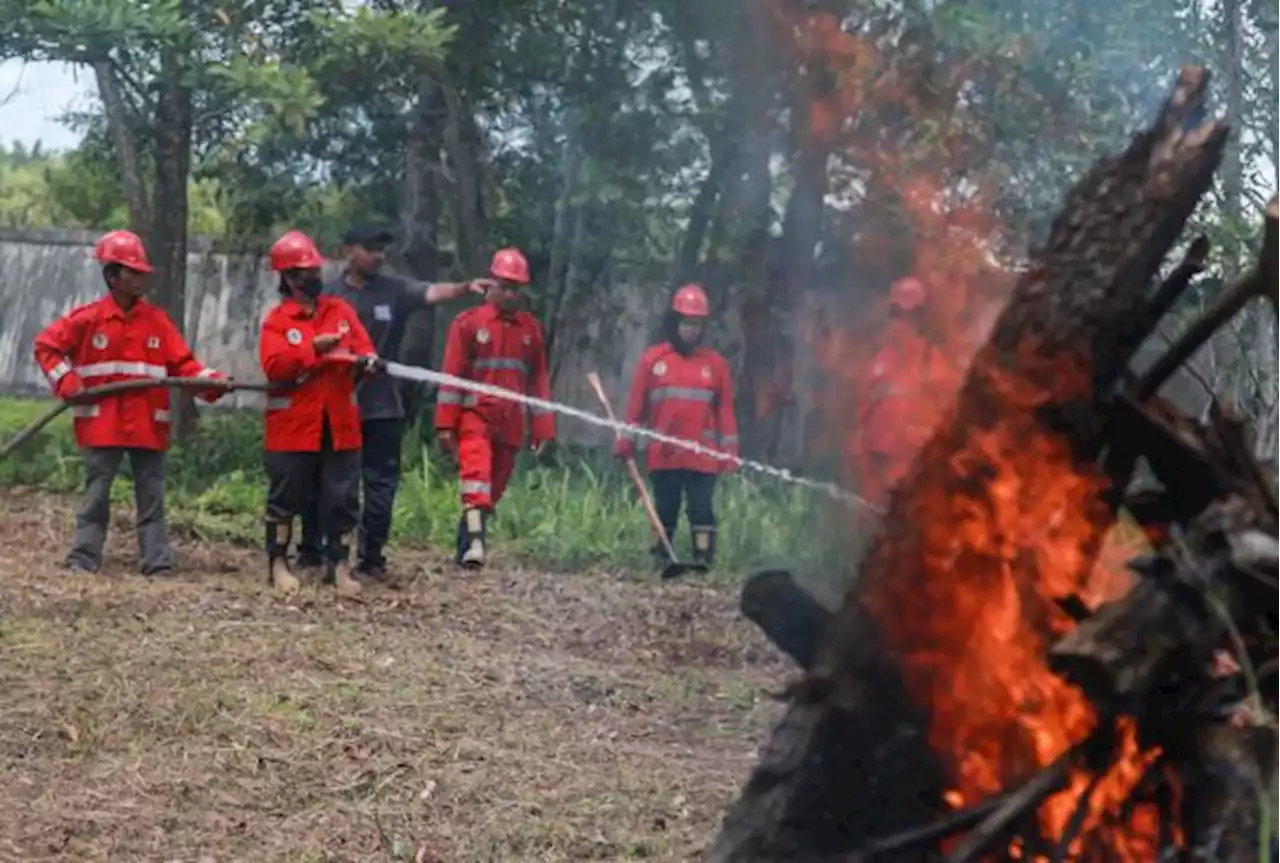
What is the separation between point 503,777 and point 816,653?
2.02m

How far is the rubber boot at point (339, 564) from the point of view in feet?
28.9

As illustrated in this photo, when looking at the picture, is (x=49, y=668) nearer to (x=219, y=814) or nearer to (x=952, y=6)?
(x=219, y=814)

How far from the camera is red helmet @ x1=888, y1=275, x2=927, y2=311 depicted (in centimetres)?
884

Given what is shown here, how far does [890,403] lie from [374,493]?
3.02m

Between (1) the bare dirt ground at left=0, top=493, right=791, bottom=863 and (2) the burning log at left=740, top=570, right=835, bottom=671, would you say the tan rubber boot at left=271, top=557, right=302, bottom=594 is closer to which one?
(1) the bare dirt ground at left=0, top=493, right=791, bottom=863

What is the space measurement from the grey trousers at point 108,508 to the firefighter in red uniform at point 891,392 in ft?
13.3

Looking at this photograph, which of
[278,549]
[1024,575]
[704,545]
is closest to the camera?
[1024,575]

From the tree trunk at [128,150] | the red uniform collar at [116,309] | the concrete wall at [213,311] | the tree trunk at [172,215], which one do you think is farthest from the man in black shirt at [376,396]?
the tree trunk at [128,150]

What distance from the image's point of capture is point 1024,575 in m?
3.74

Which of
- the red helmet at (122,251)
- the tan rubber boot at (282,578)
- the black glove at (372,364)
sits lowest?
the tan rubber boot at (282,578)

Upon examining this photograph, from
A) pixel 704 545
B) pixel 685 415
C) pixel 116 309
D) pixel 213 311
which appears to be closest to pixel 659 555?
pixel 704 545

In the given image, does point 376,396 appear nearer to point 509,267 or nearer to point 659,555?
point 509,267

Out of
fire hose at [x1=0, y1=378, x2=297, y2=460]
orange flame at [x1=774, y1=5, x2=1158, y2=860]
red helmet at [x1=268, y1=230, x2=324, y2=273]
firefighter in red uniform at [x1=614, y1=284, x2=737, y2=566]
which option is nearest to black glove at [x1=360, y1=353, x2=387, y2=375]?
fire hose at [x1=0, y1=378, x2=297, y2=460]

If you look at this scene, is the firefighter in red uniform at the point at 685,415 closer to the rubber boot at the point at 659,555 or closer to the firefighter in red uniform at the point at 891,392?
the rubber boot at the point at 659,555
